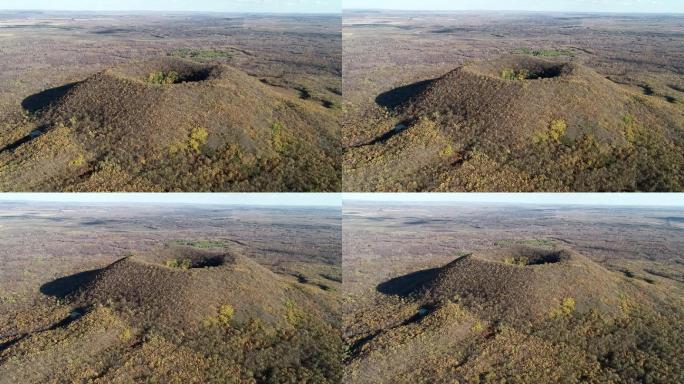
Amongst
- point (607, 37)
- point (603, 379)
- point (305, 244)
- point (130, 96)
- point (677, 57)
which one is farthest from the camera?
point (607, 37)

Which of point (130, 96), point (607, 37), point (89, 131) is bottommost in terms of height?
point (89, 131)

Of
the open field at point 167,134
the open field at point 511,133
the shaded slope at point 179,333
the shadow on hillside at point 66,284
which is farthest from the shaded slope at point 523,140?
the shadow on hillside at point 66,284

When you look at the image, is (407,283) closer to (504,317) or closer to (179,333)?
(504,317)

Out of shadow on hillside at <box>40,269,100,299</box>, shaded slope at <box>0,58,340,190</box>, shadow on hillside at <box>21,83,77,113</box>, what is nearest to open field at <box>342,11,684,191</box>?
shaded slope at <box>0,58,340,190</box>

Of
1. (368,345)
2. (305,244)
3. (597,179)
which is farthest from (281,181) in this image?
(305,244)

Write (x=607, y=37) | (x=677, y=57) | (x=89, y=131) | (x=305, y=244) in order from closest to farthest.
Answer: (x=89, y=131) < (x=305, y=244) < (x=677, y=57) < (x=607, y=37)

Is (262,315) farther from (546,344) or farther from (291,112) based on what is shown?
(546,344)

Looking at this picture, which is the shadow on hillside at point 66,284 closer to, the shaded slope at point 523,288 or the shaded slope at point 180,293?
the shaded slope at point 180,293
